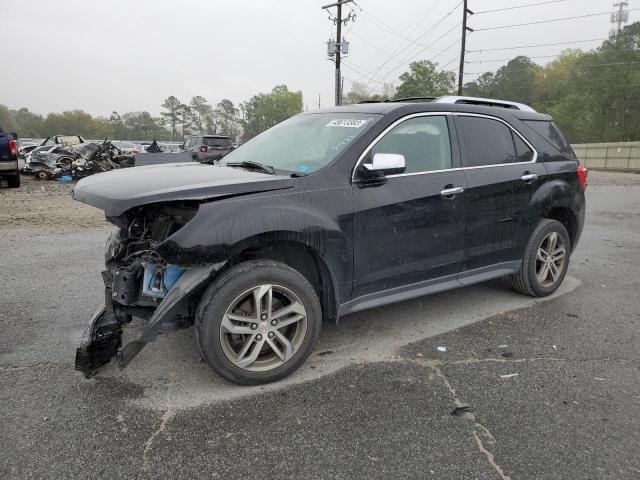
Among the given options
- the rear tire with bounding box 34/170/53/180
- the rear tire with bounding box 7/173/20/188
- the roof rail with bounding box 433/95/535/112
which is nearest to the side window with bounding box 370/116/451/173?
the roof rail with bounding box 433/95/535/112

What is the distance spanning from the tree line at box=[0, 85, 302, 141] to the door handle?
9120 cm

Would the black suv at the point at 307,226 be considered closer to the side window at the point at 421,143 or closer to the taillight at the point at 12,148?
the side window at the point at 421,143

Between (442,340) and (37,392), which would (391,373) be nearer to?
(442,340)

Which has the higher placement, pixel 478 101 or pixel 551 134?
pixel 478 101

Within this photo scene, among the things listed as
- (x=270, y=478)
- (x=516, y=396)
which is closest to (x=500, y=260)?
(x=516, y=396)

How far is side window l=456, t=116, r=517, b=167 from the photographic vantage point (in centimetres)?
405

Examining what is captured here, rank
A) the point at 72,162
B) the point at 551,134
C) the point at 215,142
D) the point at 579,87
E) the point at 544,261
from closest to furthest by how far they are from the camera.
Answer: the point at 544,261 → the point at 551,134 → the point at 72,162 → the point at 215,142 → the point at 579,87

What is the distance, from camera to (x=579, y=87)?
57.9 metres

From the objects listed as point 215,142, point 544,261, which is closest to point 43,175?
point 215,142

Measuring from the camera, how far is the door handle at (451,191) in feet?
12.2

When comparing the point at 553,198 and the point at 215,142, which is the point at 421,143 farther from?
the point at 215,142

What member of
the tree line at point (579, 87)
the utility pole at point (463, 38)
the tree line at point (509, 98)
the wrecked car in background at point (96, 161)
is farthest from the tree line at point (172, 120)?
the wrecked car in background at point (96, 161)

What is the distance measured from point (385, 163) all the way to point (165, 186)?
1.44 meters

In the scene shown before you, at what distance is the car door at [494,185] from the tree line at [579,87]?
39712 millimetres
